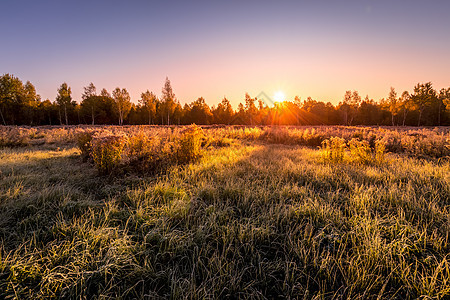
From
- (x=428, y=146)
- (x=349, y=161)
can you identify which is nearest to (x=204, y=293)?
(x=349, y=161)

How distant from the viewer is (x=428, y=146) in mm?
7152

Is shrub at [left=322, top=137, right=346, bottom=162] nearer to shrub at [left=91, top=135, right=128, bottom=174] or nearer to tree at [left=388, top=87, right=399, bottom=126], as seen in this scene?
shrub at [left=91, top=135, right=128, bottom=174]

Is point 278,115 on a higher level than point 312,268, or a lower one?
higher

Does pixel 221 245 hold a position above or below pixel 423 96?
below

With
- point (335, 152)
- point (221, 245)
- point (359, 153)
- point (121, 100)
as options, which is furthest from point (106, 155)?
point (121, 100)

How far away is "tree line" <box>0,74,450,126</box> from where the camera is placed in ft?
119

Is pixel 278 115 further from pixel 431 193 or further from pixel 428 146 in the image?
pixel 431 193

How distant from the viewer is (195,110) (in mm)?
55844

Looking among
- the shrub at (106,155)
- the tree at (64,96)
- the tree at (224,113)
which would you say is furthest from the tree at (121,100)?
the shrub at (106,155)

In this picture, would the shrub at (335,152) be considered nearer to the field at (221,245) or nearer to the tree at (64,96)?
the field at (221,245)

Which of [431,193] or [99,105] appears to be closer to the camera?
[431,193]

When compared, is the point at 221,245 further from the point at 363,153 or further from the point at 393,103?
the point at 393,103

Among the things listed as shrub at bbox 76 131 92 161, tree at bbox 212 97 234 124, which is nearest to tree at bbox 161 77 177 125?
tree at bbox 212 97 234 124

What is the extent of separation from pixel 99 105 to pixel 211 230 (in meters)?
54.7
